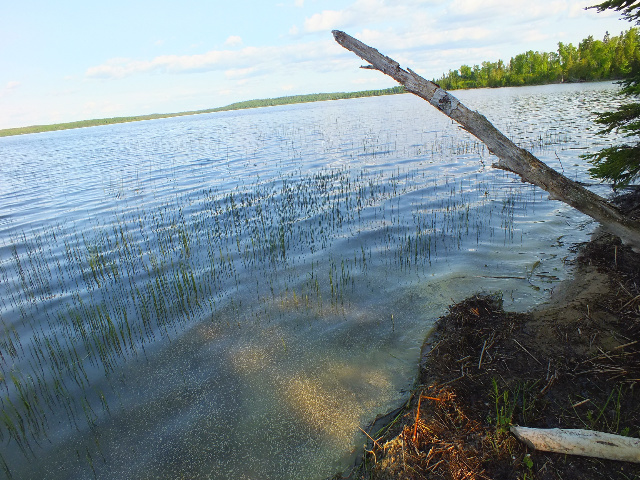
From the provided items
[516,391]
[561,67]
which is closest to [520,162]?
[516,391]

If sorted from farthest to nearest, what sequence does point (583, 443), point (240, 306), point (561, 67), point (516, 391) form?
point (561, 67), point (240, 306), point (516, 391), point (583, 443)

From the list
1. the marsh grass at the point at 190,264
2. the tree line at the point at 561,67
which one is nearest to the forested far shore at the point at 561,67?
the tree line at the point at 561,67

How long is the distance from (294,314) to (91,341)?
4.29 m

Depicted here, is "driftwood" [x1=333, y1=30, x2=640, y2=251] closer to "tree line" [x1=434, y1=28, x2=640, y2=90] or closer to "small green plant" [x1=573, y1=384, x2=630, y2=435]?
"small green plant" [x1=573, y1=384, x2=630, y2=435]

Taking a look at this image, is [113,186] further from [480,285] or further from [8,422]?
[480,285]

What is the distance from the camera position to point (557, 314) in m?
6.06

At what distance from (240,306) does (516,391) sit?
20.4ft

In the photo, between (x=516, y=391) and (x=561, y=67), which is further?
(x=561, y=67)

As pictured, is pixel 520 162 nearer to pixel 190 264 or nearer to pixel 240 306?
pixel 240 306

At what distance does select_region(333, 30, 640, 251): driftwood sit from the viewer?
5.49 metres

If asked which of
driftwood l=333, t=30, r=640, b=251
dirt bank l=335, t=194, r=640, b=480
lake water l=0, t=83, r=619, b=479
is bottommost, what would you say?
lake water l=0, t=83, r=619, b=479

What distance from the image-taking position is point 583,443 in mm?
3391

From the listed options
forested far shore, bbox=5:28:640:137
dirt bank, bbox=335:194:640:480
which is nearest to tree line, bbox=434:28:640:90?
forested far shore, bbox=5:28:640:137

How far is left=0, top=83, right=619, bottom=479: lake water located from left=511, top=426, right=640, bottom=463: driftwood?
2.32 metres
